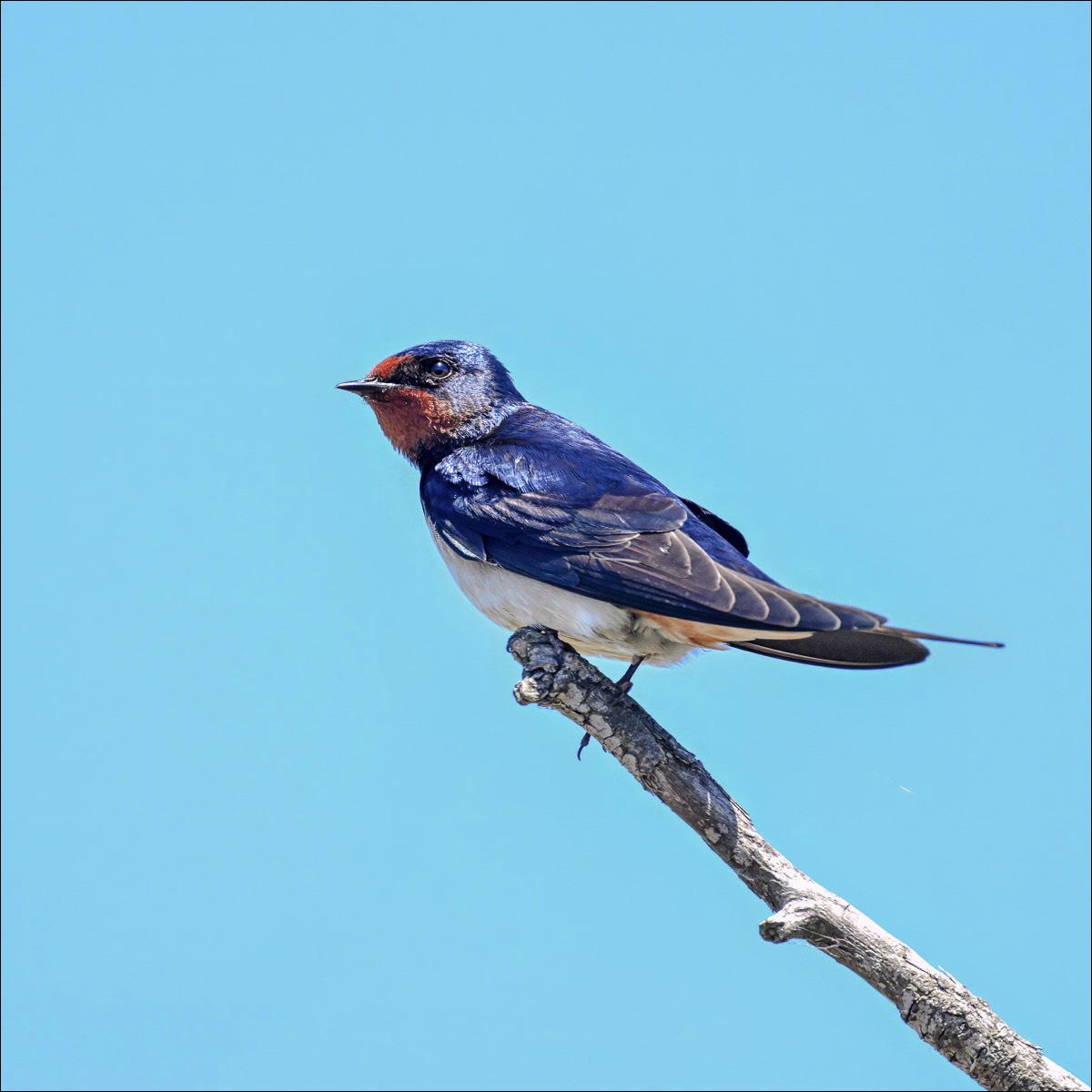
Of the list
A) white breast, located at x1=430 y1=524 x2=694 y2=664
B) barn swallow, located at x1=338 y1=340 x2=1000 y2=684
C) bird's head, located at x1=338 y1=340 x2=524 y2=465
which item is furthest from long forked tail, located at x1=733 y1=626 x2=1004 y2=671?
bird's head, located at x1=338 y1=340 x2=524 y2=465

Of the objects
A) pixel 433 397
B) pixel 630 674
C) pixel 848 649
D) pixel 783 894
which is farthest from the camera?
pixel 433 397

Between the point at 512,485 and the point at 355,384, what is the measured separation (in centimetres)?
88

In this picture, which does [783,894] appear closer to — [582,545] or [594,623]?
[594,623]

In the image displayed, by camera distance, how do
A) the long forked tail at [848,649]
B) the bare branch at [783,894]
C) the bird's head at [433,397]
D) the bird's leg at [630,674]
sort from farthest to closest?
the bird's head at [433,397]
the bird's leg at [630,674]
the long forked tail at [848,649]
the bare branch at [783,894]

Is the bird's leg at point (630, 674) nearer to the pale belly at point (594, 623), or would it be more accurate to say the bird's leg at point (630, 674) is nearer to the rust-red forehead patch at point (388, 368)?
the pale belly at point (594, 623)

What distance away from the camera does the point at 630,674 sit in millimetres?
3936

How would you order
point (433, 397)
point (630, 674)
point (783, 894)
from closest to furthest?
point (783, 894) → point (630, 674) → point (433, 397)

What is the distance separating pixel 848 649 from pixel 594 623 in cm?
72

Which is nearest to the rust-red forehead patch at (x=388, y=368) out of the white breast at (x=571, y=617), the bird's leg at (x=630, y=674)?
the white breast at (x=571, y=617)

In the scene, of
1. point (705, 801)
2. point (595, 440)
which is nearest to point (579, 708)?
point (705, 801)

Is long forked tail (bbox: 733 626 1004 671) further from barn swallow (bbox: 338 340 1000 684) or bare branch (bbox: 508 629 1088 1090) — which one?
bare branch (bbox: 508 629 1088 1090)

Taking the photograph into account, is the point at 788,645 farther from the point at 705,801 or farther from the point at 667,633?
the point at 705,801

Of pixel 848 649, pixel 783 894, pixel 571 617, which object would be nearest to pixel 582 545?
pixel 571 617

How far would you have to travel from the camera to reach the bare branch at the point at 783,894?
299 cm
